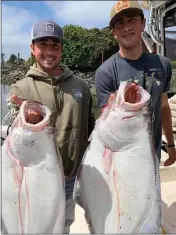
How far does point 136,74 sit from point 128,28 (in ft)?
1.23

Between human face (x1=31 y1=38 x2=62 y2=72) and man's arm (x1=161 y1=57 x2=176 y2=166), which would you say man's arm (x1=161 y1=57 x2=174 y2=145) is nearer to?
man's arm (x1=161 y1=57 x2=176 y2=166)

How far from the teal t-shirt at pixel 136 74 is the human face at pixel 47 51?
14.7 inches

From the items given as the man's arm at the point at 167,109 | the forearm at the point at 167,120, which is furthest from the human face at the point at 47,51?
the forearm at the point at 167,120

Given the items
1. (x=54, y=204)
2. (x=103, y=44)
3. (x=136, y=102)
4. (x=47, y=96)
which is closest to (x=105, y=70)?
(x=47, y=96)

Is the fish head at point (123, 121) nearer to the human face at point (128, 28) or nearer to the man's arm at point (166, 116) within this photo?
the human face at point (128, 28)

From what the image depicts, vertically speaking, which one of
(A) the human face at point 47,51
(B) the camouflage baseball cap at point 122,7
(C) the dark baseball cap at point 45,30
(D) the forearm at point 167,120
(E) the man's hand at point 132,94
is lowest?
(D) the forearm at point 167,120

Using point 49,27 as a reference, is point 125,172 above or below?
below

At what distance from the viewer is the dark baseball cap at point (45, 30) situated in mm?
2387

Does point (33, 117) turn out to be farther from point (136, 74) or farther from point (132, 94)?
point (136, 74)

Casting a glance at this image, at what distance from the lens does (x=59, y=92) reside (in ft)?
8.52

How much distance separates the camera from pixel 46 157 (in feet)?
6.12

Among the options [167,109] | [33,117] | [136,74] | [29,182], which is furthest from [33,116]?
[167,109]

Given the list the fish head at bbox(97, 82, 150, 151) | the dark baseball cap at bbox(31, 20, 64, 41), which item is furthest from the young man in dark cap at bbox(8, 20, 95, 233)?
the fish head at bbox(97, 82, 150, 151)

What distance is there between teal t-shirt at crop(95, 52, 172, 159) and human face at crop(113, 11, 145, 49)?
0.17 meters
